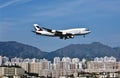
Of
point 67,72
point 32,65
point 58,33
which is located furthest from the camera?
point 32,65

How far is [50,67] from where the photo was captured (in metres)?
142

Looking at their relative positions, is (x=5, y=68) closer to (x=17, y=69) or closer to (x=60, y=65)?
(x=17, y=69)

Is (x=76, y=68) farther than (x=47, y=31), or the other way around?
(x=76, y=68)

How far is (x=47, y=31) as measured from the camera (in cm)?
2586

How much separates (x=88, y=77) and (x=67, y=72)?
103 ft

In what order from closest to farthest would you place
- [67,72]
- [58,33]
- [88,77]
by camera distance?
[58,33] → [88,77] → [67,72]

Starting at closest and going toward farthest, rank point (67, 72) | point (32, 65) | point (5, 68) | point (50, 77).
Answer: point (5, 68)
point (50, 77)
point (67, 72)
point (32, 65)

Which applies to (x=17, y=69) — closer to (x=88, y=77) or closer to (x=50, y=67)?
(x=88, y=77)

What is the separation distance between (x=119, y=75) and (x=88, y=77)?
6.37 m

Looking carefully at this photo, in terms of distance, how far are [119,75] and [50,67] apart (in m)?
52.6

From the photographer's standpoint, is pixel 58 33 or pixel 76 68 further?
pixel 76 68

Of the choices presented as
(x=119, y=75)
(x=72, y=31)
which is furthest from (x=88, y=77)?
(x=72, y=31)

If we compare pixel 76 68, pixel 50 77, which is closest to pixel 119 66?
pixel 76 68

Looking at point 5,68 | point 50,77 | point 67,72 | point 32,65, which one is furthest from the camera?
point 32,65
